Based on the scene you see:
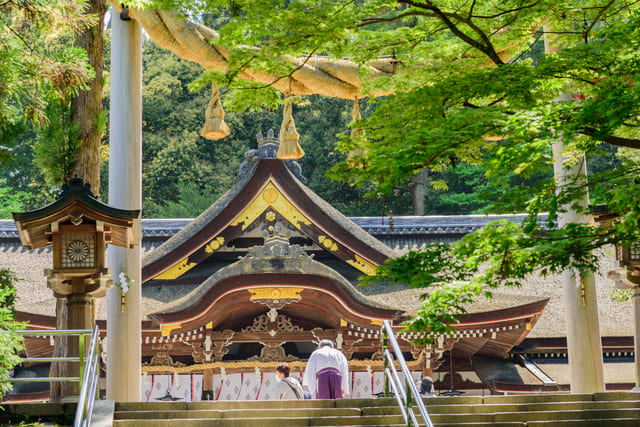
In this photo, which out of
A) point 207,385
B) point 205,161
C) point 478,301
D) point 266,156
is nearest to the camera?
point 207,385

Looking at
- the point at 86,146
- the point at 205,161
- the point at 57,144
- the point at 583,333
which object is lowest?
the point at 583,333

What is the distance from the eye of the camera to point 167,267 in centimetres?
1106

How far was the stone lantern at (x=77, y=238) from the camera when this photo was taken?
6.43 metres

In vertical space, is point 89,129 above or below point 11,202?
below

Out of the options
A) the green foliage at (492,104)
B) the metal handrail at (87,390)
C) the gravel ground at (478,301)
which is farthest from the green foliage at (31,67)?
the gravel ground at (478,301)

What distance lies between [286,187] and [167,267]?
214 cm

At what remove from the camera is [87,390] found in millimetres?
5117

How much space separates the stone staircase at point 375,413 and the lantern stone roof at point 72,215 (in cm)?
158

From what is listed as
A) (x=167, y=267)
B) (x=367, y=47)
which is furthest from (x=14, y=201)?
(x=367, y=47)

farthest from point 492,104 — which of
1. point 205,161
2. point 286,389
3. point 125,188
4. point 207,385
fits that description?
point 205,161

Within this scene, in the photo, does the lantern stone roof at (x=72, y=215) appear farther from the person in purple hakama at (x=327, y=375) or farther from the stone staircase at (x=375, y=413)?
the person in purple hakama at (x=327, y=375)

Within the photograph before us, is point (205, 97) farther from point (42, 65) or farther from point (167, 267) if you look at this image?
point (42, 65)

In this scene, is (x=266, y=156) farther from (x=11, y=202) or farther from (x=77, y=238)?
(x=11, y=202)

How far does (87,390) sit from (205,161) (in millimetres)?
19929
